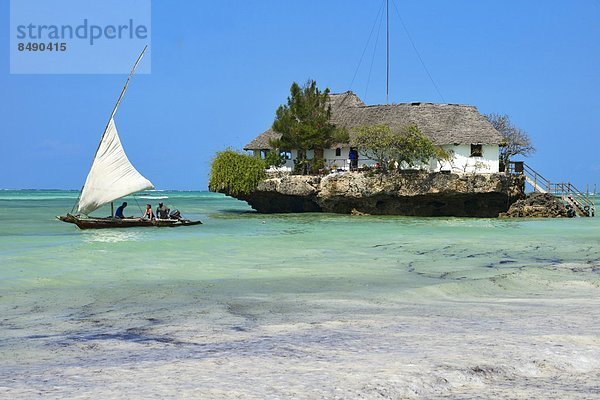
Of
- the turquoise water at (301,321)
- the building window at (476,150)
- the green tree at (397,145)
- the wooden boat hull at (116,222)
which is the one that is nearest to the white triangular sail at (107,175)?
the wooden boat hull at (116,222)

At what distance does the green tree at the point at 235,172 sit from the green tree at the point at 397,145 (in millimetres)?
7413

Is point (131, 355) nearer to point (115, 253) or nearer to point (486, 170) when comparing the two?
point (115, 253)

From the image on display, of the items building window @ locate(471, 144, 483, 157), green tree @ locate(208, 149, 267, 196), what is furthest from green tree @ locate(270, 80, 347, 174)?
building window @ locate(471, 144, 483, 157)

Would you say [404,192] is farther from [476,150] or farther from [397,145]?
[476,150]

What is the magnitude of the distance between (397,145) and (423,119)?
5158 mm

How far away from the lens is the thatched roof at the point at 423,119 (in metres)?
46.5

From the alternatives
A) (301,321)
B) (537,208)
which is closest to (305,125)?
(537,208)

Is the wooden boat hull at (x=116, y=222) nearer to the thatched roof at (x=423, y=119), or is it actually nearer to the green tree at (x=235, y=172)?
the green tree at (x=235, y=172)

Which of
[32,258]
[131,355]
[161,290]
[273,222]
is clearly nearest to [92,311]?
[161,290]

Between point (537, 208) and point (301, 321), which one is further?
point (537, 208)

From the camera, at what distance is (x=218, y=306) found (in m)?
11.7

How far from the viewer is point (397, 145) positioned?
4550cm

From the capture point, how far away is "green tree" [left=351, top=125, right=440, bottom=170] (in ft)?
147

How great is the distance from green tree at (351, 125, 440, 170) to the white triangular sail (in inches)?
686
